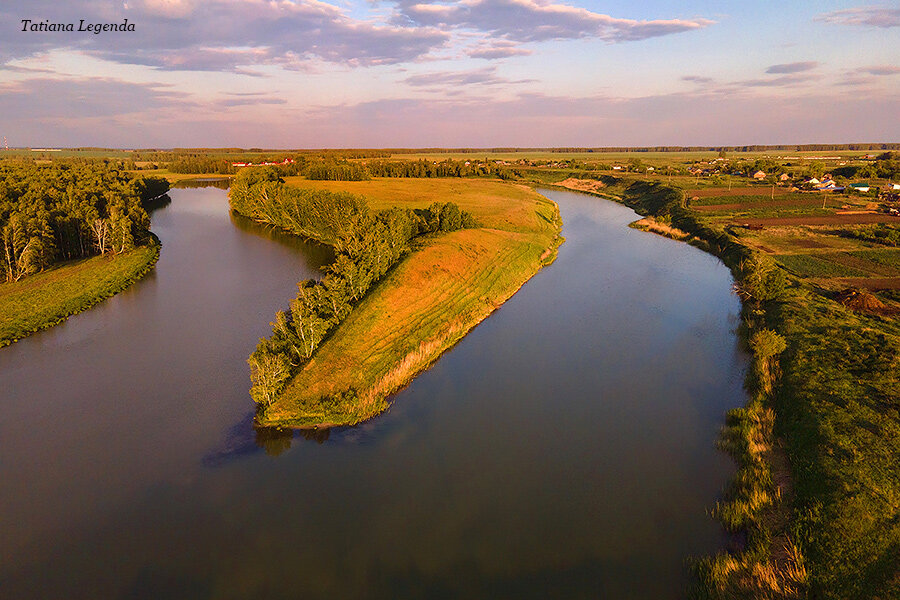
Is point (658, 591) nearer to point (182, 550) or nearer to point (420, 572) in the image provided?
point (420, 572)

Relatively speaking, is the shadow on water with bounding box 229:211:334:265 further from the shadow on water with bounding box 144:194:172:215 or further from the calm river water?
the shadow on water with bounding box 144:194:172:215

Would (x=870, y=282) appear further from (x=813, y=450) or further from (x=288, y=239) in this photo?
(x=288, y=239)

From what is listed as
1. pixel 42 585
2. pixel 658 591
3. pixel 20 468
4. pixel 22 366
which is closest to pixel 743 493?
pixel 658 591

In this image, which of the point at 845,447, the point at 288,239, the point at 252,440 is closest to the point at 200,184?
the point at 288,239

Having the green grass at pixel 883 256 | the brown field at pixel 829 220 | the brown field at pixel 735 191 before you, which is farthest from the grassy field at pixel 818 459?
the brown field at pixel 735 191

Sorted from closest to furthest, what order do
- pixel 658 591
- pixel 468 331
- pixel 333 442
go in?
pixel 658 591 → pixel 333 442 → pixel 468 331

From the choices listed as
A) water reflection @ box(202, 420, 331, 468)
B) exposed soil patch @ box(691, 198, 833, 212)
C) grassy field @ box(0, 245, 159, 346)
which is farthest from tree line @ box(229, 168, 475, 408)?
exposed soil patch @ box(691, 198, 833, 212)

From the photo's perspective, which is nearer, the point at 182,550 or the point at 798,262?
the point at 182,550
